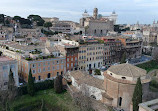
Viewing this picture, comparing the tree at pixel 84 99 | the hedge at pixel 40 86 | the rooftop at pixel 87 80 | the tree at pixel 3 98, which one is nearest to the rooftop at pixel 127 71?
the rooftop at pixel 87 80

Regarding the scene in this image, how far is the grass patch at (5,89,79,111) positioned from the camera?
104ft

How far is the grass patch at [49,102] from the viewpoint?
31.7 metres

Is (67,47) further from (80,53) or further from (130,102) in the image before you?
(130,102)

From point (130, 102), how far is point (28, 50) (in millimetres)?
28961

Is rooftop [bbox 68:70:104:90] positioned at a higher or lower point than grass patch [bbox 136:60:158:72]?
higher

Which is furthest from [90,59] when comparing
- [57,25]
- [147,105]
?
[57,25]

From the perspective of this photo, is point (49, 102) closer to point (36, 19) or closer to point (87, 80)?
point (87, 80)

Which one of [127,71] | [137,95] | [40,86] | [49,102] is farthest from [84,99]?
[40,86]

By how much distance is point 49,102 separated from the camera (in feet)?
111

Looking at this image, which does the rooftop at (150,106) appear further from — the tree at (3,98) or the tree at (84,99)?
the tree at (3,98)

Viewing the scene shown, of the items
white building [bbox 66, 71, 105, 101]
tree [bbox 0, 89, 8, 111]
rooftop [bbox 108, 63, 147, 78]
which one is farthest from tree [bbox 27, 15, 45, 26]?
rooftop [bbox 108, 63, 147, 78]

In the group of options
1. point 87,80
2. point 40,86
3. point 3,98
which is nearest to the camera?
point 3,98

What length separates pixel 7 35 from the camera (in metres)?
70.2

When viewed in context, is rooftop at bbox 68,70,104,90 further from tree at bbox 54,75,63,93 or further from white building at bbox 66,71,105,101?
tree at bbox 54,75,63,93
